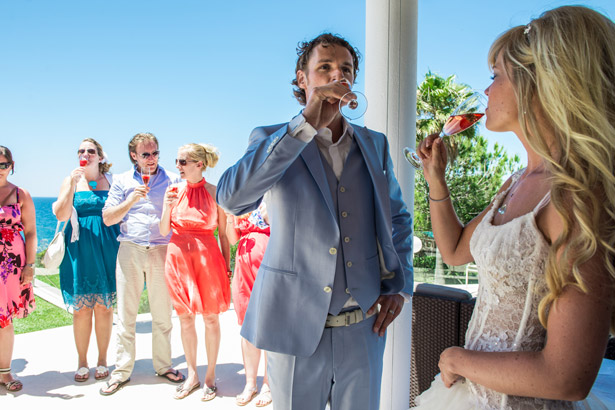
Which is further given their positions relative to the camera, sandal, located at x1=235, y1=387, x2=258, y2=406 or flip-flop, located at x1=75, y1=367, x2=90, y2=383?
flip-flop, located at x1=75, y1=367, x2=90, y2=383

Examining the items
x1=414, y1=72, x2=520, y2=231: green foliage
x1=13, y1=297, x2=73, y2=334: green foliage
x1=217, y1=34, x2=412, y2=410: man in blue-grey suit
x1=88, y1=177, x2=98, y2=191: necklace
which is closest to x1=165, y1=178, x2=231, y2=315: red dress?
x1=88, y1=177, x2=98, y2=191: necklace

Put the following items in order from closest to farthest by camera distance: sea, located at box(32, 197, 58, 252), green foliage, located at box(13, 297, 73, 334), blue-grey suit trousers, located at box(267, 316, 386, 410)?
1. blue-grey suit trousers, located at box(267, 316, 386, 410)
2. green foliage, located at box(13, 297, 73, 334)
3. sea, located at box(32, 197, 58, 252)

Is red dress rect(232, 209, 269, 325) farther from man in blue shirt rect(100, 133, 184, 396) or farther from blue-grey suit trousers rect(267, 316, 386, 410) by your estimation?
blue-grey suit trousers rect(267, 316, 386, 410)

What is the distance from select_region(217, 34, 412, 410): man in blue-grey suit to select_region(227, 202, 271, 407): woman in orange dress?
2.08 m

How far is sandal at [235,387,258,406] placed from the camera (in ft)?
12.0

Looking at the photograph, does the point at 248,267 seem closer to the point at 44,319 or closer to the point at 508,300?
the point at 508,300

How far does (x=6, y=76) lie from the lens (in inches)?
2940

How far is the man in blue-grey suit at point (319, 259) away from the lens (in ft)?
4.58

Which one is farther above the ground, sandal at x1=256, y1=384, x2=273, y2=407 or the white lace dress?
the white lace dress

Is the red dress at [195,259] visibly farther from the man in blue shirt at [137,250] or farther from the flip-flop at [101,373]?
the flip-flop at [101,373]

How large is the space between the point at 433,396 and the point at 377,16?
7.11ft

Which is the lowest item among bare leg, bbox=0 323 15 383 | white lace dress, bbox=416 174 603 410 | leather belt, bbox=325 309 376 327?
bare leg, bbox=0 323 15 383

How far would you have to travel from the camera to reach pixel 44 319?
8.38 metres

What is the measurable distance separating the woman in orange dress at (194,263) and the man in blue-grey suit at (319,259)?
2.42 metres
